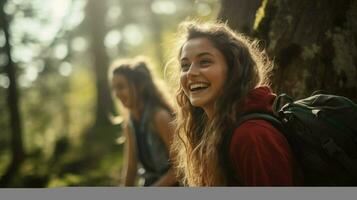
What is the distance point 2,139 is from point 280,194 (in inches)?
523

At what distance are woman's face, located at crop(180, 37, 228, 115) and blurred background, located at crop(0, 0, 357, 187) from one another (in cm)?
91

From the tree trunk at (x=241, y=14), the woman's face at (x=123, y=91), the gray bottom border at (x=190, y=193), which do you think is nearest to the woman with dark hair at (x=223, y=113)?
the gray bottom border at (x=190, y=193)

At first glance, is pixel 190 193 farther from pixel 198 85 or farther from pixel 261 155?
pixel 261 155

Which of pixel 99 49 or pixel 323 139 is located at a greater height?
Answer: pixel 323 139

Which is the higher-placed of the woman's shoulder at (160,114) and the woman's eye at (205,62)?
the woman's eye at (205,62)

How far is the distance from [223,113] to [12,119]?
11.3 m

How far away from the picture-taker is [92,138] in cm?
1809

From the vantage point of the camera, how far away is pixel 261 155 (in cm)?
292

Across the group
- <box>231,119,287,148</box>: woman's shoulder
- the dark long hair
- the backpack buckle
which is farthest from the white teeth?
the dark long hair

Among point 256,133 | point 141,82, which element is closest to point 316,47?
point 256,133

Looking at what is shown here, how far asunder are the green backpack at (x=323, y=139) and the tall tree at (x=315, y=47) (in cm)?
144

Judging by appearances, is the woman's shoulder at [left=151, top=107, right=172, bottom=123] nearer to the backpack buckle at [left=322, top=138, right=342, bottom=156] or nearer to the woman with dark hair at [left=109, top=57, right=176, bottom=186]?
the woman with dark hair at [left=109, top=57, right=176, bottom=186]

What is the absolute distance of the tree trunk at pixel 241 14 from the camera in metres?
5.18

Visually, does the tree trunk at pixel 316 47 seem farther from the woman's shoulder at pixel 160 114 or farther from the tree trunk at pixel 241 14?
the woman's shoulder at pixel 160 114
